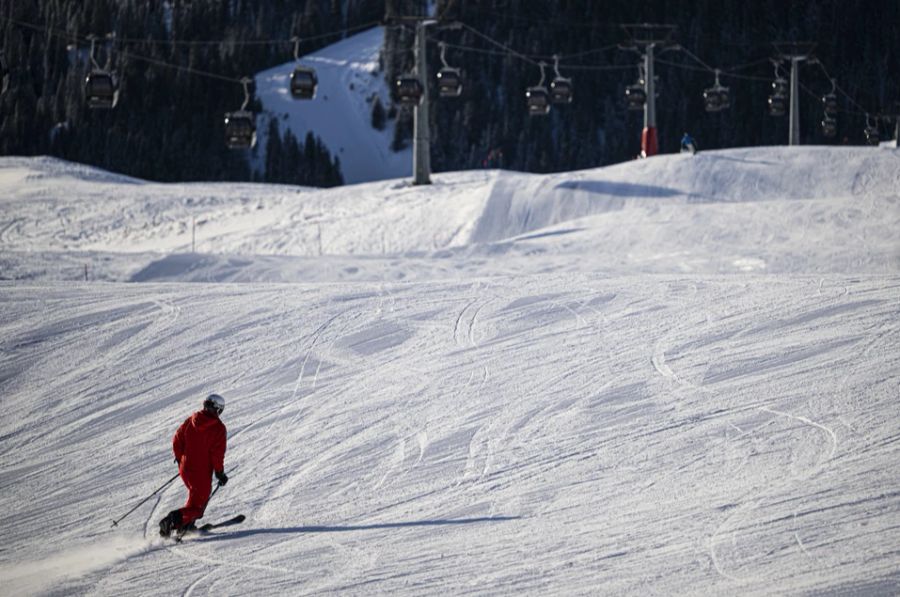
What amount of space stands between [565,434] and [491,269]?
10.1 metres

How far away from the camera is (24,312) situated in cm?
1538

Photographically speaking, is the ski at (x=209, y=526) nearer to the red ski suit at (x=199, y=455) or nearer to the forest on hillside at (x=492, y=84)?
the red ski suit at (x=199, y=455)

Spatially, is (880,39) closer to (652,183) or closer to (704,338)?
(652,183)

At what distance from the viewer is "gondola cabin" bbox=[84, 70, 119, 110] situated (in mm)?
25266

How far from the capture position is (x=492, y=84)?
314ft

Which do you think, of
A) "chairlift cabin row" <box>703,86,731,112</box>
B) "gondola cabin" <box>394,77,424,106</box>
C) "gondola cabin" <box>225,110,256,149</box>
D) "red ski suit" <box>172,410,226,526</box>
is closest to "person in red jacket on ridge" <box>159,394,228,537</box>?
"red ski suit" <box>172,410,226,526</box>

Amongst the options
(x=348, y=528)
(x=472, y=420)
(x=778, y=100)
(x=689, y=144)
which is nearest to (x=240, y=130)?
(x=689, y=144)

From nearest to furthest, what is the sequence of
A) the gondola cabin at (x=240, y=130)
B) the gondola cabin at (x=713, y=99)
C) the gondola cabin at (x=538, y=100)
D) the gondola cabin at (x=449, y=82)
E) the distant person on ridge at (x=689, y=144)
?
the gondola cabin at (x=240, y=130), the gondola cabin at (x=449, y=82), the distant person on ridge at (x=689, y=144), the gondola cabin at (x=538, y=100), the gondola cabin at (x=713, y=99)

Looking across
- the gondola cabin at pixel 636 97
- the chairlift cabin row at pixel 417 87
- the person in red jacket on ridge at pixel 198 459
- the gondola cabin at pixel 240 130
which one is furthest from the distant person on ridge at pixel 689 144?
the person in red jacket on ridge at pixel 198 459

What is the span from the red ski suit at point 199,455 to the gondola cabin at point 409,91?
63.5 feet

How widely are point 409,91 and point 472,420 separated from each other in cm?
1794

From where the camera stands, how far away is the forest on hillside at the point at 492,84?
90.6 metres

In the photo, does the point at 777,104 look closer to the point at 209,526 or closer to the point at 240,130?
the point at 240,130

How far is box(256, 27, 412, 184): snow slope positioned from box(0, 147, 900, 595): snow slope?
76818 millimetres
